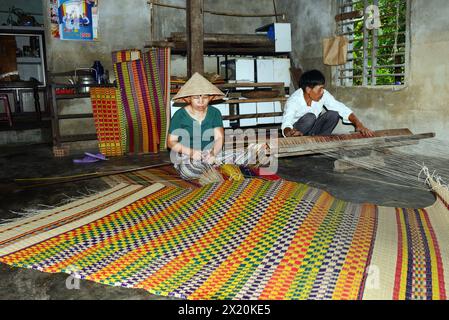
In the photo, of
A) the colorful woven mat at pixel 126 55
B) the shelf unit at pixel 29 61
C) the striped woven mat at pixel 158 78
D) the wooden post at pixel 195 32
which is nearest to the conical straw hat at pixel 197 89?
the wooden post at pixel 195 32

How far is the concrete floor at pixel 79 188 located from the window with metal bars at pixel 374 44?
1525mm

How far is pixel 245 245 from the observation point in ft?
6.12

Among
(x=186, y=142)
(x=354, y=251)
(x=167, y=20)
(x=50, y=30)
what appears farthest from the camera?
(x=167, y=20)

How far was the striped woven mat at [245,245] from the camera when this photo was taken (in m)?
1.56

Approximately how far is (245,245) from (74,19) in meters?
5.12

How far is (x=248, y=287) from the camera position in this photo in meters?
1.57

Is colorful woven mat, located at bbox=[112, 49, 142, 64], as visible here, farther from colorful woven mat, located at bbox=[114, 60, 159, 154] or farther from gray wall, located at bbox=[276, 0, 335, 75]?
gray wall, located at bbox=[276, 0, 335, 75]

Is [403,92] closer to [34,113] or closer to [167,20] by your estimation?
[167,20]

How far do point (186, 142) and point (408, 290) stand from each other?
209 cm

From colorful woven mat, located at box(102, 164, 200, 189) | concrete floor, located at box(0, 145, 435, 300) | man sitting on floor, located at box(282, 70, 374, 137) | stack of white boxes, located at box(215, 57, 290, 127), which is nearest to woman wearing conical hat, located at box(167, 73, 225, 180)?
colorful woven mat, located at box(102, 164, 200, 189)

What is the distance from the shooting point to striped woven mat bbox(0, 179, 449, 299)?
156 centimetres

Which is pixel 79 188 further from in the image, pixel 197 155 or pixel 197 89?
pixel 197 89

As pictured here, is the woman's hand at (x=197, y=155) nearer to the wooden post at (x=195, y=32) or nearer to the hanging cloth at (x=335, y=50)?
the wooden post at (x=195, y=32)
